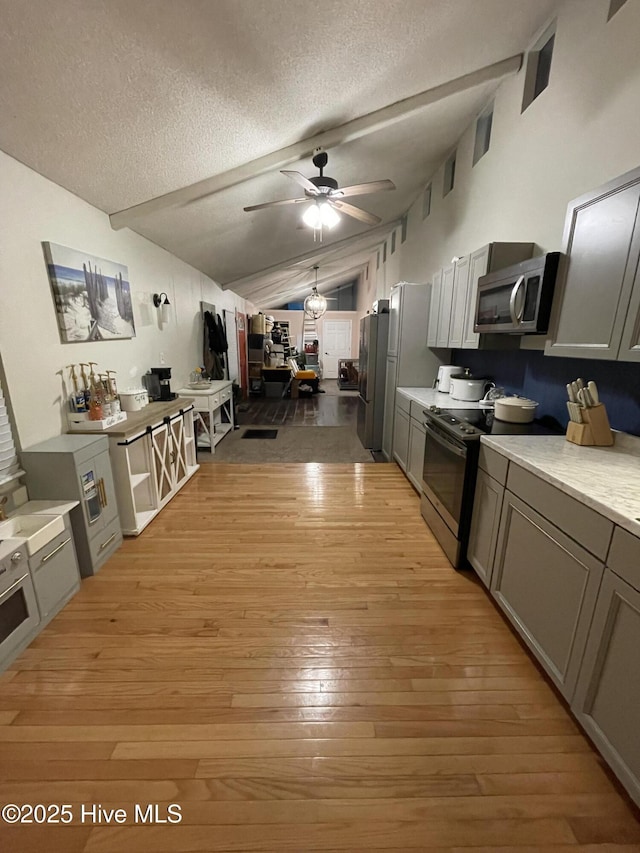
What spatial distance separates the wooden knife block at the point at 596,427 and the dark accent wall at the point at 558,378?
0.40 ft

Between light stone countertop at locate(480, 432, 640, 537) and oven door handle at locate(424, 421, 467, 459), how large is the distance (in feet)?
0.52

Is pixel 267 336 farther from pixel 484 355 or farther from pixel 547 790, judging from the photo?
pixel 547 790

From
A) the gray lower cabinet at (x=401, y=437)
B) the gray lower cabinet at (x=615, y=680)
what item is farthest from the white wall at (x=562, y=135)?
the gray lower cabinet at (x=615, y=680)

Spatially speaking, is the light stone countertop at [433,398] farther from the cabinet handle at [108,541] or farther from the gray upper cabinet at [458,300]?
the cabinet handle at [108,541]

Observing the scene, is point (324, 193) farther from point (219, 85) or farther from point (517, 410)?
point (517, 410)

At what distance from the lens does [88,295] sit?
2.57 m

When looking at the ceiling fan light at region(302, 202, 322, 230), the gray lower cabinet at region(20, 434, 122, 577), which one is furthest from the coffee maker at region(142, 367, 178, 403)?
the ceiling fan light at region(302, 202, 322, 230)

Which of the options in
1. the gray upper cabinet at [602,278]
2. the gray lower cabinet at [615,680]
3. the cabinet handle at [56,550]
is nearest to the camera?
the gray lower cabinet at [615,680]

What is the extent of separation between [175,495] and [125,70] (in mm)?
2915

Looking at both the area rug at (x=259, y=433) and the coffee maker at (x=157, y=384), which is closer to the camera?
the coffee maker at (x=157, y=384)

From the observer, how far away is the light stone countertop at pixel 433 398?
9.37ft

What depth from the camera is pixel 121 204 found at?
9.09 ft

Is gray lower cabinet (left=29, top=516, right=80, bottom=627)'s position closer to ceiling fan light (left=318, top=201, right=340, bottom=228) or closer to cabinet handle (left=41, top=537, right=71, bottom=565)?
cabinet handle (left=41, top=537, right=71, bottom=565)

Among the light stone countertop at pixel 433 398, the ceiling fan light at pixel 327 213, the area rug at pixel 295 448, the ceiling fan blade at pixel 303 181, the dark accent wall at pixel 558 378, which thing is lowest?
the area rug at pixel 295 448
